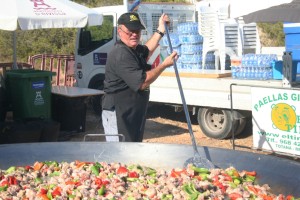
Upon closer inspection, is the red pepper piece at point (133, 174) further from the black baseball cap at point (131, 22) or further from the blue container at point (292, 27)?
the blue container at point (292, 27)

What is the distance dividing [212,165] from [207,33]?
7.46 metres

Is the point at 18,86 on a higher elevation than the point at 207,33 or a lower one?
lower

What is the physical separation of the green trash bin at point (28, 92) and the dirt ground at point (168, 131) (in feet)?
2.49

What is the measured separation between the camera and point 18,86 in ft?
32.8

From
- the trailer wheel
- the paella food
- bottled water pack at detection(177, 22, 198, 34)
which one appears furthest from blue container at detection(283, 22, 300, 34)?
the paella food

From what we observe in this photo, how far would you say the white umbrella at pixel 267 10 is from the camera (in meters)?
7.43

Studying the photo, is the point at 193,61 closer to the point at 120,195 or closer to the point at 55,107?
the point at 55,107

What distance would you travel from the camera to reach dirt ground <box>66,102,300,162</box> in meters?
9.56

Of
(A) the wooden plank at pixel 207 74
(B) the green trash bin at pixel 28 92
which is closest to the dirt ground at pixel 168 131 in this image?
(B) the green trash bin at pixel 28 92

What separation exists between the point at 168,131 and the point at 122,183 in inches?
294

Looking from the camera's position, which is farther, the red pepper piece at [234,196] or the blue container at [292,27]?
the blue container at [292,27]

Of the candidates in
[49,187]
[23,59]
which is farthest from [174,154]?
[23,59]

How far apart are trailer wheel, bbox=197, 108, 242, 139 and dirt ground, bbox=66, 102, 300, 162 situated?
120 mm

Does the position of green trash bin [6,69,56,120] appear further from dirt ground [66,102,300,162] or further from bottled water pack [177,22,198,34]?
bottled water pack [177,22,198,34]
